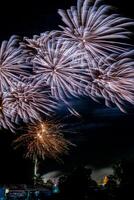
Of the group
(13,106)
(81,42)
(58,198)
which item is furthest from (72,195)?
(13,106)

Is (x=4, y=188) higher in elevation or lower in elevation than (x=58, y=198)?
higher

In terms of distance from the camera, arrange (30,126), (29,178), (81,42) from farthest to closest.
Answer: (29,178) → (30,126) → (81,42)

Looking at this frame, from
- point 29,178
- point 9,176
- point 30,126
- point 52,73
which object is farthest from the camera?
point 29,178

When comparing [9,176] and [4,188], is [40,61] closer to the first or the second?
[4,188]

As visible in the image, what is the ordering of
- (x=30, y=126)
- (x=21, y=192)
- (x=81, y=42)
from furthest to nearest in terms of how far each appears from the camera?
1. (x=21, y=192)
2. (x=30, y=126)
3. (x=81, y=42)

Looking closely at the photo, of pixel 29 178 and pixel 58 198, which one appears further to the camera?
pixel 29 178

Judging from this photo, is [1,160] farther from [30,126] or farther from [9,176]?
[30,126]

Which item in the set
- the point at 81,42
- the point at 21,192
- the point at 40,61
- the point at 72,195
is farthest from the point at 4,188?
the point at 72,195

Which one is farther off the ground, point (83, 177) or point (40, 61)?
point (40, 61)

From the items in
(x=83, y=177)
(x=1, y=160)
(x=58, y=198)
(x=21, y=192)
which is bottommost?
(x=58, y=198)
